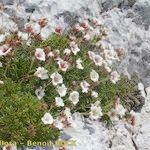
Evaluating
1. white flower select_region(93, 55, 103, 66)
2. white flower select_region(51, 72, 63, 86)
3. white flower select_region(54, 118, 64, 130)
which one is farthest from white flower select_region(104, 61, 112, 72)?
white flower select_region(54, 118, 64, 130)

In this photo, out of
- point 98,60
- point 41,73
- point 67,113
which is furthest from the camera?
point 98,60

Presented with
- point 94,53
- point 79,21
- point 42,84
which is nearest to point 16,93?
point 42,84

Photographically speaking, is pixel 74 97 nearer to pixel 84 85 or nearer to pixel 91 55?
pixel 84 85

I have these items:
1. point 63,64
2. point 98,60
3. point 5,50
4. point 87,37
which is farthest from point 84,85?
point 5,50

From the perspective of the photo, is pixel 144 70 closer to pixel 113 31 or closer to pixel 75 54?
pixel 113 31

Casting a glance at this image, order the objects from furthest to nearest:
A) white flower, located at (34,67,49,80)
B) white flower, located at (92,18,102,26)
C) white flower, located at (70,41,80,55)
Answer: white flower, located at (92,18,102,26) < white flower, located at (70,41,80,55) < white flower, located at (34,67,49,80)

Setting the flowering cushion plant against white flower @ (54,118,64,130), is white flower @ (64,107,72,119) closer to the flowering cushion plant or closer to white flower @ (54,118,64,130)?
the flowering cushion plant

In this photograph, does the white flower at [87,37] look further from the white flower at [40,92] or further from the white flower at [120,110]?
the white flower at [40,92]
